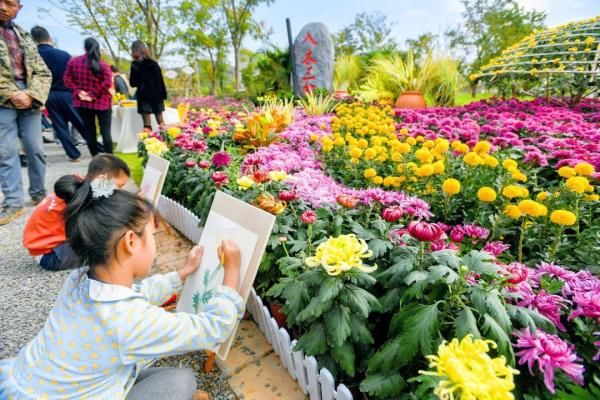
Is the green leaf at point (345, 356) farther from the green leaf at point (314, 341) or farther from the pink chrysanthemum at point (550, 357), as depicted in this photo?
the pink chrysanthemum at point (550, 357)

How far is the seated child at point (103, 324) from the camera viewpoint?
3.50 feet

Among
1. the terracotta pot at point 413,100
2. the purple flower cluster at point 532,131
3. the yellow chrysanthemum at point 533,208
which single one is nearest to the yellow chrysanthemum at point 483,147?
the purple flower cluster at point 532,131

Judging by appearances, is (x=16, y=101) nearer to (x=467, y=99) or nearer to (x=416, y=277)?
(x=416, y=277)

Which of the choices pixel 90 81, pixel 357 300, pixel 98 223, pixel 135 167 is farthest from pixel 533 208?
pixel 135 167

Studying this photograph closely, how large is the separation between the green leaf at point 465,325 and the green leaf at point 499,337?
33 mm

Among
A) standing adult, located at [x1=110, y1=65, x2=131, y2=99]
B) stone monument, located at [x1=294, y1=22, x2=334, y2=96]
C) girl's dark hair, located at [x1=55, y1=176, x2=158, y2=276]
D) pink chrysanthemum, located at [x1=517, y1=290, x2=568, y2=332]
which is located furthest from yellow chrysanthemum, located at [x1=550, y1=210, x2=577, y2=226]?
standing adult, located at [x1=110, y1=65, x2=131, y2=99]

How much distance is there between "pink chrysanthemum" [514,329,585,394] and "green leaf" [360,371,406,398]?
0.36 metres

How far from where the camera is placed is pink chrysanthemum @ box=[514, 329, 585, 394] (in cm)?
83

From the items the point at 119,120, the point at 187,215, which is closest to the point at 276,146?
the point at 187,215

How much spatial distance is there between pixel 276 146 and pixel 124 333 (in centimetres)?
260

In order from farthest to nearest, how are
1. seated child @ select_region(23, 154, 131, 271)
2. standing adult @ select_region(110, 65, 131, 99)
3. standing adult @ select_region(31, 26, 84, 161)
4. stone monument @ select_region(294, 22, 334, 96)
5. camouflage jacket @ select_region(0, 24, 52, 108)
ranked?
stone monument @ select_region(294, 22, 334, 96) < standing adult @ select_region(110, 65, 131, 99) < standing adult @ select_region(31, 26, 84, 161) < camouflage jacket @ select_region(0, 24, 52, 108) < seated child @ select_region(23, 154, 131, 271)

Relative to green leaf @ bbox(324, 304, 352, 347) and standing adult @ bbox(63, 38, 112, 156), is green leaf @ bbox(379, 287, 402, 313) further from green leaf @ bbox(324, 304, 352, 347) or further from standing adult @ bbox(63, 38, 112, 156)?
standing adult @ bbox(63, 38, 112, 156)

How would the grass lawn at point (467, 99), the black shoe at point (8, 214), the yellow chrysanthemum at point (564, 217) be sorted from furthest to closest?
1. the grass lawn at point (467, 99)
2. the black shoe at point (8, 214)
3. the yellow chrysanthemum at point (564, 217)

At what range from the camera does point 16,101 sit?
3213 millimetres
